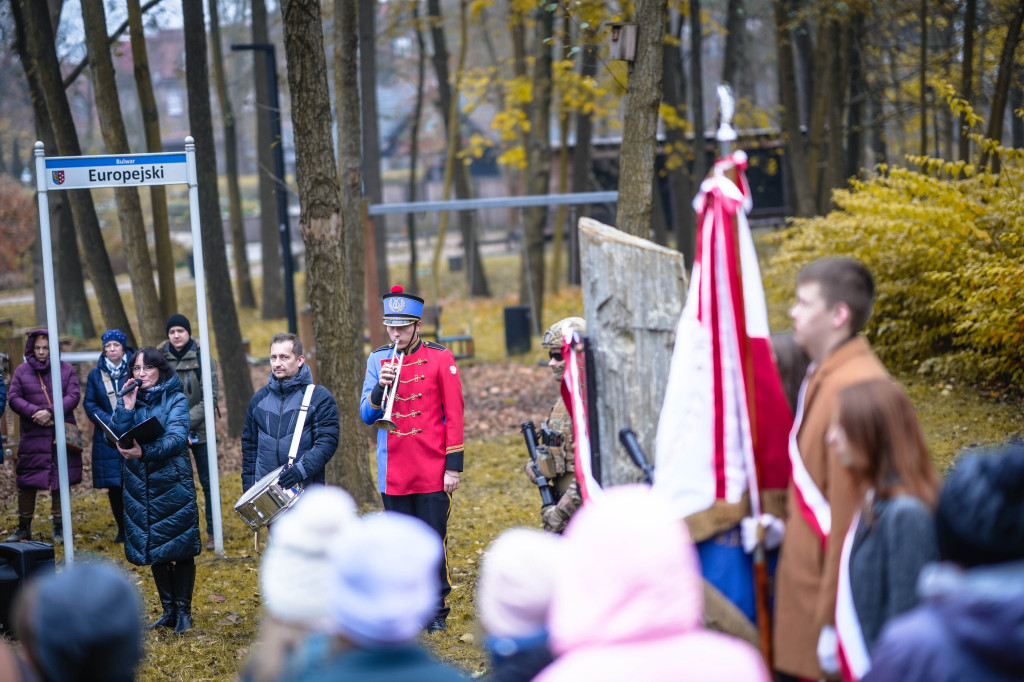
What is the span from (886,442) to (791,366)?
89 cm

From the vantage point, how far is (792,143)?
1614cm

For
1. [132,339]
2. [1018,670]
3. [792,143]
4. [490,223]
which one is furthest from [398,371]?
[490,223]

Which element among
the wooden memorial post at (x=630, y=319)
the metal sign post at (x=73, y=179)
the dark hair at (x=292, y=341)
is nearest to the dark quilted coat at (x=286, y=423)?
the dark hair at (x=292, y=341)

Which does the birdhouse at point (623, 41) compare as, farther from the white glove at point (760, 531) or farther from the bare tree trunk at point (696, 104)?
the bare tree trunk at point (696, 104)

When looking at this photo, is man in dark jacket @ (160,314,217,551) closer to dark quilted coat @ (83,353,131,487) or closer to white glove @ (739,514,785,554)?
dark quilted coat @ (83,353,131,487)

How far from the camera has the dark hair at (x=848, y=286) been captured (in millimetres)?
3057

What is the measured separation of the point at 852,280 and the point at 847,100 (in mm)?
17645

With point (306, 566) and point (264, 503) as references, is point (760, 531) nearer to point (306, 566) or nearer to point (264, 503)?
point (306, 566)

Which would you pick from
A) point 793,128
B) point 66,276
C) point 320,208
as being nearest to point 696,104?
point 793,128

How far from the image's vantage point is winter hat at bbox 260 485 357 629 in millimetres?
2592

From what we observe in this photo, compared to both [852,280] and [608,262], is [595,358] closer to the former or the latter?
[608,262]

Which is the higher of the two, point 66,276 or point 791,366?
point 66,276

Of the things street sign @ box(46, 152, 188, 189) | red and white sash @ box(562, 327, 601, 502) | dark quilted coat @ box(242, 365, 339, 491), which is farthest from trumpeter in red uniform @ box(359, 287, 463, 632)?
street sign @ box(46, 152, 188, 189)

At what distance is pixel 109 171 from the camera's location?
6.85 meters
